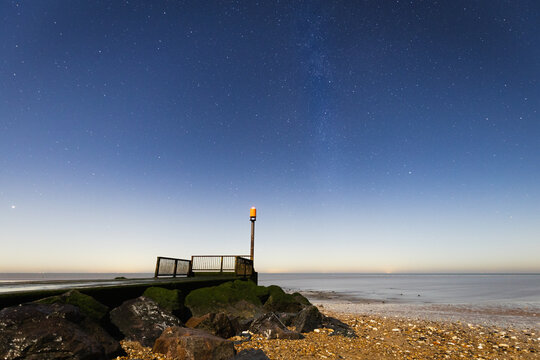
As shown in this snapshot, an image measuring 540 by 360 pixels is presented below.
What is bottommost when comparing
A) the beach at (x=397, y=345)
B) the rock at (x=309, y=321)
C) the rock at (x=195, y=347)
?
the beach at (x=397, y=345)

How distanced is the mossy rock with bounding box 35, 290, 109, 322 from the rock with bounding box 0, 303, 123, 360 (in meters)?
0.63

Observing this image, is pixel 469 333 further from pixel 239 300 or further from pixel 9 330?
pixel 9 330

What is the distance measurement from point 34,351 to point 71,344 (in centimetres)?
52

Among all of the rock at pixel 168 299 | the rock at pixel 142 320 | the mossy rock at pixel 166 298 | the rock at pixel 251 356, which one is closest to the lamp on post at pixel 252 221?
the rock at pixel 168 299

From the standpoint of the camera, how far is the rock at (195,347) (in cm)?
617

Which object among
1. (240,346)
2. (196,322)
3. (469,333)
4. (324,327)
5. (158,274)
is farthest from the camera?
(158,274)

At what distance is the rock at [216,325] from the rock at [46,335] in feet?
8.97

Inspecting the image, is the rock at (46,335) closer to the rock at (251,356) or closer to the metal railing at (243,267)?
the rock at (251,356)

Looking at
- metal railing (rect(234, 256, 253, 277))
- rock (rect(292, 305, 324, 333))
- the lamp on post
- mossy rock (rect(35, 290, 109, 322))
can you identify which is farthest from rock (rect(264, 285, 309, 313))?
the lamp on post

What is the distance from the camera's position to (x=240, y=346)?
7824 millimetres

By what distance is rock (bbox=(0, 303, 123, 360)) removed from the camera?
5.08 m

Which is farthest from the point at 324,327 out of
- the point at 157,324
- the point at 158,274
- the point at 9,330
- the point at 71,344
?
the point at 158,274

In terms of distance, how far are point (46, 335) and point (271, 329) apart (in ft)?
18.2

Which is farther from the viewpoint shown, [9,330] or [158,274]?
[158,274]
